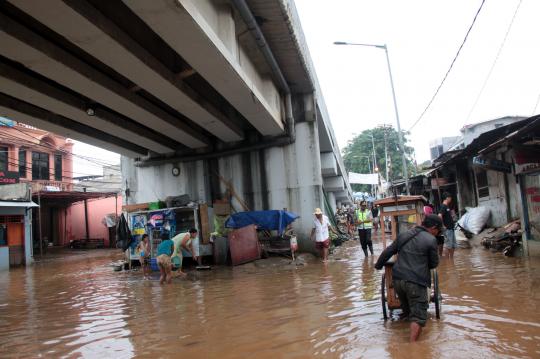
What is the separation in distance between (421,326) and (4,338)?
5.80 meters

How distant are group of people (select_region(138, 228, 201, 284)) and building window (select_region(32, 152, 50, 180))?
24281mm

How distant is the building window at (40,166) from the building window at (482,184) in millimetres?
31193

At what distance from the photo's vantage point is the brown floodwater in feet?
15.7

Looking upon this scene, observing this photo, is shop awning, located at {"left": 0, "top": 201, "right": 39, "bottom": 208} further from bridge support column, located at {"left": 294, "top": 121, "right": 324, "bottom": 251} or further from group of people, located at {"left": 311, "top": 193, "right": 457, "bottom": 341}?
group of people, located at {"left": 311, "top": 193, "right": 457, "bottom": 341}

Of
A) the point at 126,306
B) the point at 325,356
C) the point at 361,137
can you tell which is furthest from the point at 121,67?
the point at 361,137

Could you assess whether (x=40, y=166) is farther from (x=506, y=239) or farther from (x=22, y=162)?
(x=506, y=239)

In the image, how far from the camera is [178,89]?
10.4 metres

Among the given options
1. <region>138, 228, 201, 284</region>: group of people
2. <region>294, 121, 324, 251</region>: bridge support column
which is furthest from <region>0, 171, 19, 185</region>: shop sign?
<region>294, 121, 324, 251</region>: bridge support column

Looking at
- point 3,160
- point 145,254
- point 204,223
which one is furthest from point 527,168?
point 3,160

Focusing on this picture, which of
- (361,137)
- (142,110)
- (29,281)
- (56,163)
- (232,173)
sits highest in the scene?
(361,137)

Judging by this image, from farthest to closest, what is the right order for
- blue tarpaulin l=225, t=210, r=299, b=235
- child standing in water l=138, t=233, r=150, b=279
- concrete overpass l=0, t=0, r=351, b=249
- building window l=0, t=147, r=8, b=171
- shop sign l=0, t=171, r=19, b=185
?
building window l=0, t=147, r=8, b=171
shop sign l=0, t=171, r=19, b=185
blue tarpaulin l=225, t=210, r=299, b=235
child standing in water l=138, t=233, r=150, b=279
concrete overpass l=0, t=0, r=351, b=249

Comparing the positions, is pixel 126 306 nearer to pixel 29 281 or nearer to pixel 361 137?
pixel 29 281

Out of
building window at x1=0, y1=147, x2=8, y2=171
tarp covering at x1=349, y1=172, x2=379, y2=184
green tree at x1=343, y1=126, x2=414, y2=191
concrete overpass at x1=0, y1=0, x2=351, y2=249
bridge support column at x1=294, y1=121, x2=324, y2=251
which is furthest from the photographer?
green tree at x1=343, y1=126, x2=414, y2=191

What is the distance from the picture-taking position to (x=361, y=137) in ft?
205
